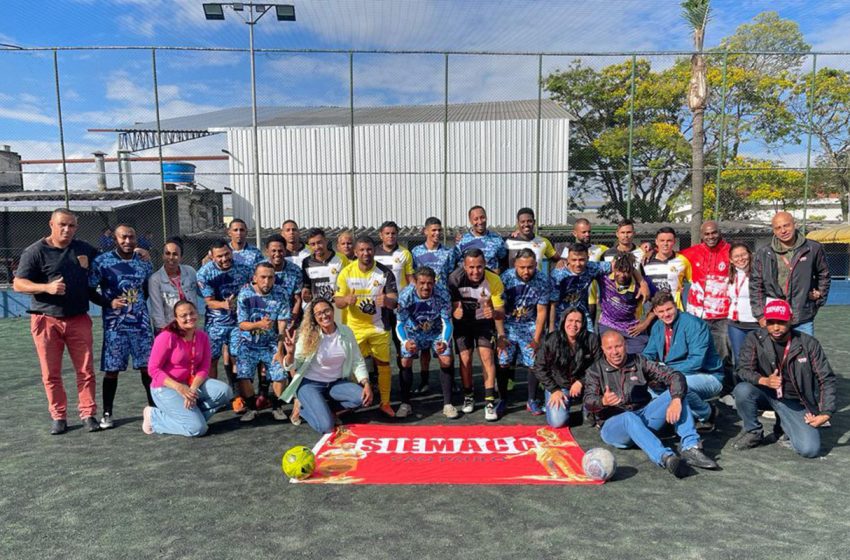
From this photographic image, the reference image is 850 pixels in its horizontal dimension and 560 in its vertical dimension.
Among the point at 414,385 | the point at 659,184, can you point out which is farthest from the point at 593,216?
the point at 414,385

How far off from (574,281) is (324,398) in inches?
111

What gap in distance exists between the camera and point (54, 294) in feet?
15.0

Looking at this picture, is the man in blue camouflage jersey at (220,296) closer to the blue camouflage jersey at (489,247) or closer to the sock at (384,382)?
the sock at (384,382)

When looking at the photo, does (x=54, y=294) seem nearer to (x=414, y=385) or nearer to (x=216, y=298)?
(x=216, y=298)

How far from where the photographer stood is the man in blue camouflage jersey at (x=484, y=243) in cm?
625

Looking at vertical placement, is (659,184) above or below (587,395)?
above

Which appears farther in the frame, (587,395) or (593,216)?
(593,216)

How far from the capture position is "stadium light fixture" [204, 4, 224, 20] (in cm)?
1301

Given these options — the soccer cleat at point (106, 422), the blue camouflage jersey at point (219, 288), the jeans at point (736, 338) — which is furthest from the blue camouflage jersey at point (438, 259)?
the soccer cleat at point (106, 422)

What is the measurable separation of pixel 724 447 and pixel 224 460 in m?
4.03

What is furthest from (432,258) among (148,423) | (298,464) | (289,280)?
(148,423)

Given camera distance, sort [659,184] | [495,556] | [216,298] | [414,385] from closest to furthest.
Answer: [495,556] → [216,298] → [414,385] → [659,184]

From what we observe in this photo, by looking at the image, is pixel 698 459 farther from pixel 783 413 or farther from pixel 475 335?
pixel 475 335

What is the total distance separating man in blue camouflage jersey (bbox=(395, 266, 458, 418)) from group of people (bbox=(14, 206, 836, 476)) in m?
0.01
